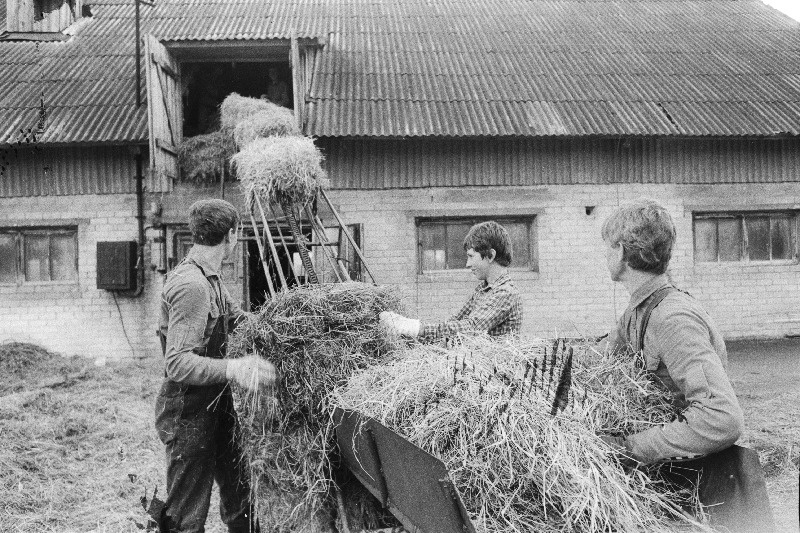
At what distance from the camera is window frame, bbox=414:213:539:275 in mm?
9258

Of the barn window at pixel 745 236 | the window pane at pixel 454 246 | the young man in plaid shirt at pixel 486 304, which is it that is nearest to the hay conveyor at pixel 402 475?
the young man in plaid shirt at pixel 486 304

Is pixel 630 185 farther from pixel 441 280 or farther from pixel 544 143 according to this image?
pixel 441 280

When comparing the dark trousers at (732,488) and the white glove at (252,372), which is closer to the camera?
the dark trousers at (732,488)

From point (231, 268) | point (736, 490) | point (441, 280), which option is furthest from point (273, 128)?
point (736, 490)

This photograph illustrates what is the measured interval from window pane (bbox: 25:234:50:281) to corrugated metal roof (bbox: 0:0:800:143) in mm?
1638

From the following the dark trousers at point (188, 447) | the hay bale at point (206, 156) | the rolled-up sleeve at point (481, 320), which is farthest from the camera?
the hay bale at point (206, 156)

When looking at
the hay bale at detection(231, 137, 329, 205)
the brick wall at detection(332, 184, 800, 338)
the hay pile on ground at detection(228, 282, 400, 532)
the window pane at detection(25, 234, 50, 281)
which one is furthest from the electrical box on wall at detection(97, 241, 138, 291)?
the hay pile on ground at detection(228, 282, 400, 532)

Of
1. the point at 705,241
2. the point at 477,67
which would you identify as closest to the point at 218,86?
the point at 477,67

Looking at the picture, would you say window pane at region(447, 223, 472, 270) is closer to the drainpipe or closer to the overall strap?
the drainpipe

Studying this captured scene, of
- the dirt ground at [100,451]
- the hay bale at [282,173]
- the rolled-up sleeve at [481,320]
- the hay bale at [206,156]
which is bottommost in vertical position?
the dirt ground at [100,451]

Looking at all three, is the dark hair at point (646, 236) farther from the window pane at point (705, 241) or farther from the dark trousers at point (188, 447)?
the window pane at point (705, 241)

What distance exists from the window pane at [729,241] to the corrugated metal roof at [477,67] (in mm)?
1510

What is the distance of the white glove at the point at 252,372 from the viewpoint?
2762 millimetres

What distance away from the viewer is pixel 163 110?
875 cm
